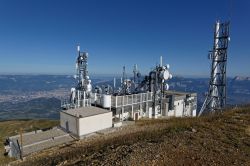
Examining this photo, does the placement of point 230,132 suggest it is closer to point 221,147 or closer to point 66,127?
point 221,147

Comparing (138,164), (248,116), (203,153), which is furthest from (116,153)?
(248,116)

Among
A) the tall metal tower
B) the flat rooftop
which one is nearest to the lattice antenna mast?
the flat rooftop

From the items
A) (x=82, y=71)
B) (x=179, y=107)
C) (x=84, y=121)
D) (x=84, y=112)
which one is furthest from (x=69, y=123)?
(x=179, y=107)

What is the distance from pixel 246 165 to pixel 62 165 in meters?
11.1

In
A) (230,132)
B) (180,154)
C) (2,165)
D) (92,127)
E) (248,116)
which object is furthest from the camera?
(92,127)

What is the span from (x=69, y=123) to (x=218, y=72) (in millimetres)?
30339

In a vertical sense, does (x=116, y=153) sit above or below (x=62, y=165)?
above

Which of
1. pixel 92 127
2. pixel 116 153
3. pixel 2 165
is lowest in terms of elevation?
pixel 2 165

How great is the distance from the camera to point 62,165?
50.2ft

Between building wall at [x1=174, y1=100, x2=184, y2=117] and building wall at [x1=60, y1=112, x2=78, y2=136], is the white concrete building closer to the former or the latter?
building wall at [x1=60, y1=112, x2=78, y2=136]

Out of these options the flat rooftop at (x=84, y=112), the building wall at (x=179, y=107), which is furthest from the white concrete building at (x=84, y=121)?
the building wall at (x=179, y=107)

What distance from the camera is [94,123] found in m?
32.4

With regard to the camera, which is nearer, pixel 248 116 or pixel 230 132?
pixel 230 132

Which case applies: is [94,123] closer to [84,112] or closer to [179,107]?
[84,112]
